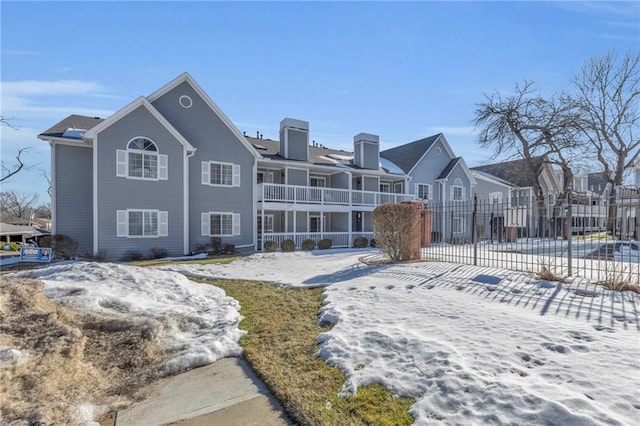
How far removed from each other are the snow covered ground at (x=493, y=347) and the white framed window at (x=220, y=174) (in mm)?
13075

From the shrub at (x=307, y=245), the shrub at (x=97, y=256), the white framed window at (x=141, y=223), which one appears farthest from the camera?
the shrub at (x=307, y=245)

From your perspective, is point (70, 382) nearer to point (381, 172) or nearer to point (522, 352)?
point (522, 352)

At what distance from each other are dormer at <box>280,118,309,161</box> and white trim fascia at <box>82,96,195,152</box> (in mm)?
6820

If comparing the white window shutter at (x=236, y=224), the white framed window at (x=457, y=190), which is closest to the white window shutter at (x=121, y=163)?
the white window shutter at (x=236, y=224)

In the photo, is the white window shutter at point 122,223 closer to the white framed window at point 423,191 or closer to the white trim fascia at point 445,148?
the white trim fascia at point 445,148

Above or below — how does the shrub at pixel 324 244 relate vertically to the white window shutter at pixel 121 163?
below

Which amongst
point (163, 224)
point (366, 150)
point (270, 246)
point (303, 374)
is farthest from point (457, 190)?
point (303, 374)

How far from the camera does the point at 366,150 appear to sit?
25672mm

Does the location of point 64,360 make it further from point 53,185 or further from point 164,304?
point 53,185

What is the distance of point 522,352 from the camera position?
3875 mm

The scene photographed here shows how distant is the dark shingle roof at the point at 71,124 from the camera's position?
15731mm

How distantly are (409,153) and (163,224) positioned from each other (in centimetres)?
2038

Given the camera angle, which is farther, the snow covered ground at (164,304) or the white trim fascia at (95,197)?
the white trim fascia at (95,197)

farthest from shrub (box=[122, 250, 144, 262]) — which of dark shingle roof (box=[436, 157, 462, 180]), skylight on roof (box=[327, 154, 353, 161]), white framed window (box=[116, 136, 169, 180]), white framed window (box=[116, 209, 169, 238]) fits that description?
dark shingle roof (box=[436, 157, 462, 180])
